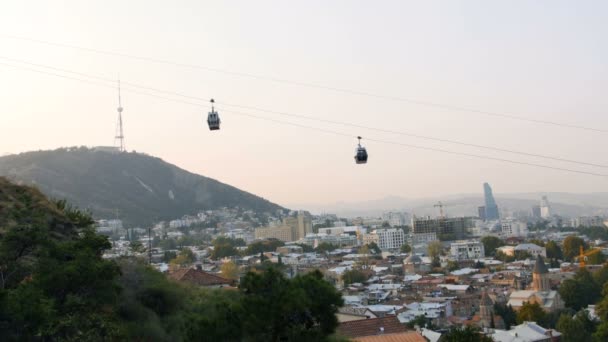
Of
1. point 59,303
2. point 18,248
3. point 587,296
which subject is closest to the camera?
point 59,303

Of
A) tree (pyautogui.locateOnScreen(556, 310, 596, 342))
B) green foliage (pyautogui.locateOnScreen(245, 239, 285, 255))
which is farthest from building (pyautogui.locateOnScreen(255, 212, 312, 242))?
tree (pyautogui.locateOnScreen(556, 310, 596, 342))

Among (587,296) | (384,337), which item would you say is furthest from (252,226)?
(384,337)

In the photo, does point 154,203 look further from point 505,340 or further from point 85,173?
point 505,340

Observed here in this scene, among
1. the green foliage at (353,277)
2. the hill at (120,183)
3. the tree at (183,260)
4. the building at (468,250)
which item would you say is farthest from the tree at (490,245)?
the hill at (120,183)

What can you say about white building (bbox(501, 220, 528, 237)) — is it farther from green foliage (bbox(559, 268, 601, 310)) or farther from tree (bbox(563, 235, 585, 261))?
green foliage (bbox(559, 268, 601, 310))

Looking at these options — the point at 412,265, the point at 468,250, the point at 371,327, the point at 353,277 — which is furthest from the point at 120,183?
the point at 371,327

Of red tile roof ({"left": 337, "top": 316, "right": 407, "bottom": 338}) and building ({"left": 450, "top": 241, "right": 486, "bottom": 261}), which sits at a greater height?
building ({"left": 450, "top": 241, "right": 486, "bottom": 261})

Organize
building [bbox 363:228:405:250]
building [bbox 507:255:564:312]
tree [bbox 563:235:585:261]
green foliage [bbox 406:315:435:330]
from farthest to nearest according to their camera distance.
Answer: building [bbox 363:228:405:250], tree [bbox 563:235:585:261], building [bbox 507:255:564:312], green foliage [bbox 406:315:435:330]
